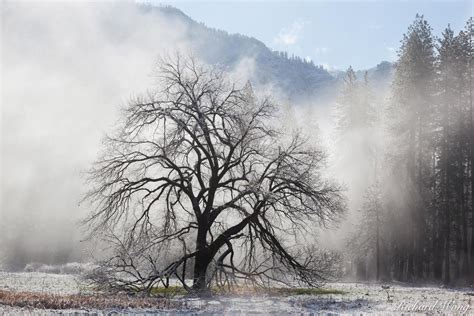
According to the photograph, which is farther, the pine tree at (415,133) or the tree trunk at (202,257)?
the pine tree at (415,133)

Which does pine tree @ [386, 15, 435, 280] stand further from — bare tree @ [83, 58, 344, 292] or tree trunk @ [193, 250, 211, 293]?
tree trunk @ [193, 250, 211, 293]

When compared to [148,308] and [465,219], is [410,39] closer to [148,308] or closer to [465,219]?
[465,219]

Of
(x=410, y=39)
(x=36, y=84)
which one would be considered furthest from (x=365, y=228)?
(x=36, y=84)

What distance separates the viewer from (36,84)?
115562 mm

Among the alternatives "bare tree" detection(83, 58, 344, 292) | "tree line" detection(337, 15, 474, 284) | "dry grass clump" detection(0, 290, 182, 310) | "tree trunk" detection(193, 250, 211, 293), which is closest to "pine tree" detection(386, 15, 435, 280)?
"tree line" detection(337, 15, 474, 284)

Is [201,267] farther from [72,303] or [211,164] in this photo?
[72,303]

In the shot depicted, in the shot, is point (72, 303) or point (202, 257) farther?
point (202, 257)

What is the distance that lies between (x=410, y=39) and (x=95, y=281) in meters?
34.5

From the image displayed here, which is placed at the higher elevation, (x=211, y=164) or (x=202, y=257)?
(x=211, y=164)

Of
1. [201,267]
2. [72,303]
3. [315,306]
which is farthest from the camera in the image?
[201,267]

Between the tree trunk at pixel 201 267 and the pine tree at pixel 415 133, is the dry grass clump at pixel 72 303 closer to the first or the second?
the tree trunk at pixel 201 267

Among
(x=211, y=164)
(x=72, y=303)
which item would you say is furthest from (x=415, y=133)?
(x=72, y=303)

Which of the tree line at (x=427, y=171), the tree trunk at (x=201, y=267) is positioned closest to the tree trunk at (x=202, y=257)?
the tree trunk at (x=201, y=267)

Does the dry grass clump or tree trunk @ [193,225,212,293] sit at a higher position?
tree trunk @ [193,225,212,293]
